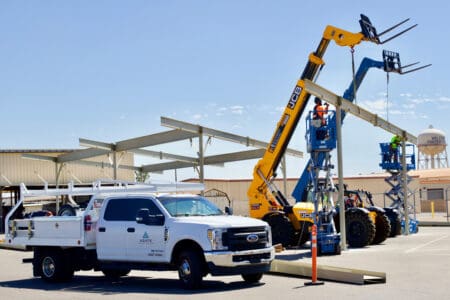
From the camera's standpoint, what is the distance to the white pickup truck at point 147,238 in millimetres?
13727

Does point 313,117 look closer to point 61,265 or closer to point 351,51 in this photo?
point 351,51

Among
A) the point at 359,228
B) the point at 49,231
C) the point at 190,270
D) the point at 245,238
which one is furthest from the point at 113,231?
the point at 359,228

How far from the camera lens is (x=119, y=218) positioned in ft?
49.5

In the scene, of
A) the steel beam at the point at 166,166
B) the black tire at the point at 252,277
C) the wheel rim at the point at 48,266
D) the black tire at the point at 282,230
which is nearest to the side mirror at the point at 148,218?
the black tire at the point at 252,277

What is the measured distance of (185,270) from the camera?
1388 centimetres

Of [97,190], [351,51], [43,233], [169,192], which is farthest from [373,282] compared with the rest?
[351,51]

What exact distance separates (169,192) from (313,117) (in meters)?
7.28

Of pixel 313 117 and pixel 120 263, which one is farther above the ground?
pixel 313 117

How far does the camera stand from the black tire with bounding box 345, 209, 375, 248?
75.5 ft

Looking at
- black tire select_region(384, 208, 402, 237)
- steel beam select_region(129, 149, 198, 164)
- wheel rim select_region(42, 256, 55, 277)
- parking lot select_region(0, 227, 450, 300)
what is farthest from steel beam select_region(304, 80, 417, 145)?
steel beam select_region(129, 149, 198, 164)

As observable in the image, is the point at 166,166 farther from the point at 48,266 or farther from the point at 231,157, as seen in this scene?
the point at 48,266

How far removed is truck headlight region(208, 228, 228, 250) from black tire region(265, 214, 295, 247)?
Result: 394 inches

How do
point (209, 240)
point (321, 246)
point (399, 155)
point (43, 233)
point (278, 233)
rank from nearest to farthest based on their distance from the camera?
point (209, 240), point (43, 233), point (321, 246), point (278, 233), point (399, 155)

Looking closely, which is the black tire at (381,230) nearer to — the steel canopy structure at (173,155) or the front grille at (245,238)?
the steel canopy structure at (173,155)
